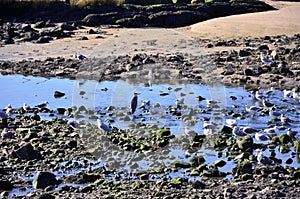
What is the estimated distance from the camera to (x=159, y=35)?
97.8ft

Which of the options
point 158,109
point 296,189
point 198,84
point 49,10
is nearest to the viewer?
point 296,189

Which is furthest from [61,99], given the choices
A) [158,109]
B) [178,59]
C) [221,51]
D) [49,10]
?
[49,10]

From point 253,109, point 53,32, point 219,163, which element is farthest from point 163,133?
point 53,32

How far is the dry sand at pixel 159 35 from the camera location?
26859 mm

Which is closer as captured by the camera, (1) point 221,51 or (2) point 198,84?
(2) point 198,84

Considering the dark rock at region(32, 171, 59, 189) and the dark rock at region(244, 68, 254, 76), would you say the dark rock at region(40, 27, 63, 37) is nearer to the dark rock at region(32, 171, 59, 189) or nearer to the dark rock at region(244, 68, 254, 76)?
the dark rock at region(244, 68, 254, 76)

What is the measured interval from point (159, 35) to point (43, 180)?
18925 mm

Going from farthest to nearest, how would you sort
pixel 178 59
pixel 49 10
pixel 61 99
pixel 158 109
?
pixel 49 10 < pixel 178 59 < pixel 61 99 < pixel 158 109

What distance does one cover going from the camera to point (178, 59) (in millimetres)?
23969

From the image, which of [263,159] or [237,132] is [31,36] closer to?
[237,132]

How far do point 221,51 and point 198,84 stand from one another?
4.73 metres

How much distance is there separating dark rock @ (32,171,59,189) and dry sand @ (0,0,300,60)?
14.6 meters

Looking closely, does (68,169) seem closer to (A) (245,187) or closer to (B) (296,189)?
(A) (245,187)

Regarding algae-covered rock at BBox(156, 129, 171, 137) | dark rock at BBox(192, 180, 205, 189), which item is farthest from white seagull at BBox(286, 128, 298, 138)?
dark rock at BBox(192, 180, 205, 189)
